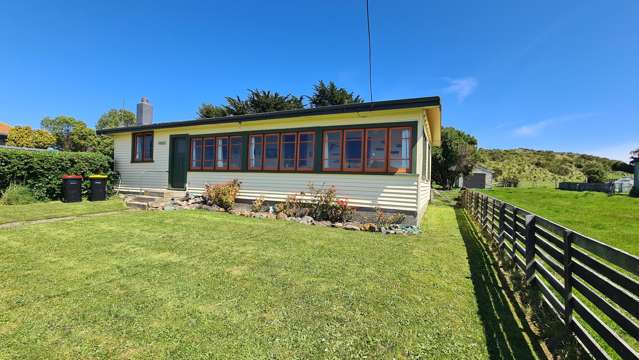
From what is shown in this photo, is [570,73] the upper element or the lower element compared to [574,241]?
upper

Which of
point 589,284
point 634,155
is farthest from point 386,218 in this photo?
point 634,155

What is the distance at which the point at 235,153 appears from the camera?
1074 cm

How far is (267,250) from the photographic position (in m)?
5.20

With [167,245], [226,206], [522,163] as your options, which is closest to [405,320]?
[167,245]

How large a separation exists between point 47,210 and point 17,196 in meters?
2.22

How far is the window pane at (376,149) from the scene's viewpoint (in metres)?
8.20

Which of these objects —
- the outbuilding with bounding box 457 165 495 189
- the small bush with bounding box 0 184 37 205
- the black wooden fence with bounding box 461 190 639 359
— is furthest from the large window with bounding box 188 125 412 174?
the outbuilding with bounding box 457 165 495 189

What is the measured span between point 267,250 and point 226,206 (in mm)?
5236

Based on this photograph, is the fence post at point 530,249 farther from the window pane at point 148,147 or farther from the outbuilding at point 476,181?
the outbuilding at point 476,181

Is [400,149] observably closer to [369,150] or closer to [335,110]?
[369,150]

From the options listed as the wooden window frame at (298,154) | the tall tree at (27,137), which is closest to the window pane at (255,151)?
the wooden window frame at (298,154)

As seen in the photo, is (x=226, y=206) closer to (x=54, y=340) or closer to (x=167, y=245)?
(x=167, y=245)

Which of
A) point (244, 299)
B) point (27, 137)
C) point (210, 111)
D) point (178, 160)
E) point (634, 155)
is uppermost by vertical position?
point (210, 111)

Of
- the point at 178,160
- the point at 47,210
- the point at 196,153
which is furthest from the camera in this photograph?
the point at 178,160
